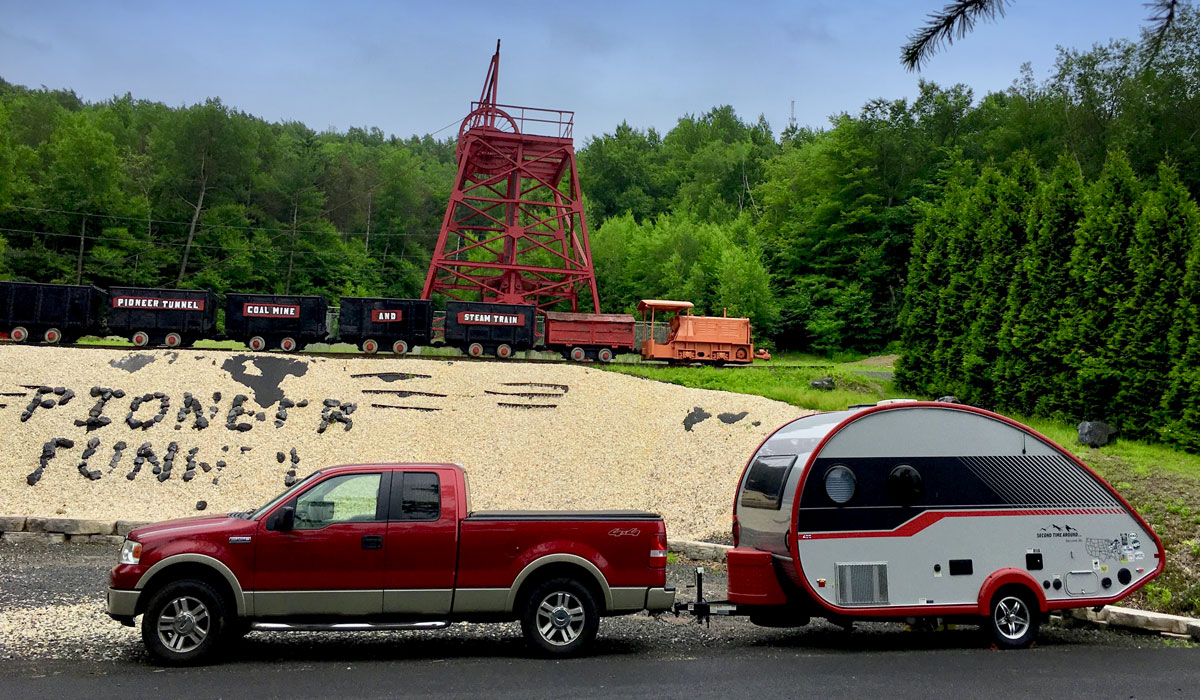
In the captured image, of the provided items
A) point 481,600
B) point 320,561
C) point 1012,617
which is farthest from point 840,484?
point 320,561

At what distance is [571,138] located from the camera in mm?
40312

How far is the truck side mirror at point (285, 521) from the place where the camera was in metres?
8.41

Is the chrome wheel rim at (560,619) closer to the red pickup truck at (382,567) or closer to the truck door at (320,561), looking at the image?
the red pickup truck at (382,567)

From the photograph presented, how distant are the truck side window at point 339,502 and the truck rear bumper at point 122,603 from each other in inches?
61.5

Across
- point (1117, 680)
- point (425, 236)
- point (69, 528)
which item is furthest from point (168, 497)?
point (425, 236)

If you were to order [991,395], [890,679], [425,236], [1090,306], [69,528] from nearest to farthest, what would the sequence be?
1. [890,679]
2. [69,528]
3. [1090,306]
4. [991,395]
5. [425,236]

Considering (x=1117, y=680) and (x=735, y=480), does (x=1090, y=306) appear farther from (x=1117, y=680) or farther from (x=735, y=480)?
(x=1117, y=680)

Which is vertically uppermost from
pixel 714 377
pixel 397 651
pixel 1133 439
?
pixel 714 377

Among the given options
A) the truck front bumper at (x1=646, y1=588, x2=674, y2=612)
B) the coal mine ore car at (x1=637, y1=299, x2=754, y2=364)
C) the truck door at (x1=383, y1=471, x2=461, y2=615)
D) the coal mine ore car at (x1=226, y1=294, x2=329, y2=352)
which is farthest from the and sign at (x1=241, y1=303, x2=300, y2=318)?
the truck front bumper at (x1=646, y1=588, x2=674, y2=612)

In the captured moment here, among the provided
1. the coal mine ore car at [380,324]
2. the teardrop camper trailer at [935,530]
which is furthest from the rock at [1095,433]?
the coal mine ore car at [380,324]

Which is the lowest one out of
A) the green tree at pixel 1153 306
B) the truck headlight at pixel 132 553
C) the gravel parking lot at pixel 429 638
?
the gravel parking lot at pixel 429 638

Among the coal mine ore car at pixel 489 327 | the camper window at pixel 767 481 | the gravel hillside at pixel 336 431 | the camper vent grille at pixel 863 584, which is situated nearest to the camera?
the camper vent grille at pixel 863 584

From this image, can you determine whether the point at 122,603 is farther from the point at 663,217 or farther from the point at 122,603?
the point at 663,217

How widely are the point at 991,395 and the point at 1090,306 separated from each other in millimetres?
4257
